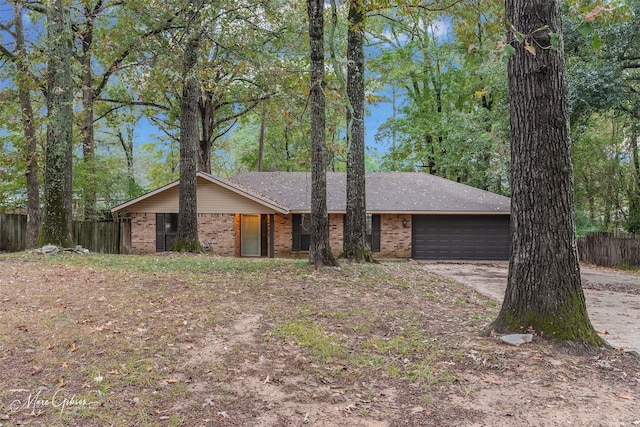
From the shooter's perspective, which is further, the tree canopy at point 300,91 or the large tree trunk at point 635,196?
the large tree trunk at point 635,196

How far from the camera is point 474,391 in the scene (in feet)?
10.6

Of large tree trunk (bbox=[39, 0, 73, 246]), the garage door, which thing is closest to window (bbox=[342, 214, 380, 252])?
the garage door

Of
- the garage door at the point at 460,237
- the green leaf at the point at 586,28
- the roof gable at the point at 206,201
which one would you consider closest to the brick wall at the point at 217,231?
the roof gable at the point at 206,201

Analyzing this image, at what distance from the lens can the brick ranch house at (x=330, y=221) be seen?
16.9 metres

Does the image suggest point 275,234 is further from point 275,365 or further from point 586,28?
point 586,28

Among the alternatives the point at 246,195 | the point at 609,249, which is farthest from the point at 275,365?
the point at 609,249

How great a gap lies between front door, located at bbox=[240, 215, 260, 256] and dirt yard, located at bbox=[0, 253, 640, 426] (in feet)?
41.6

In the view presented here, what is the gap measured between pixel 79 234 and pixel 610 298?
16354mm

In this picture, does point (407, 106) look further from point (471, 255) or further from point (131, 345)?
point (131, 345)

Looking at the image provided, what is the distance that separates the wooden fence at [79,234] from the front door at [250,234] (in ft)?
17.0

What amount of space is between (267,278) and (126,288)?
7.10ft

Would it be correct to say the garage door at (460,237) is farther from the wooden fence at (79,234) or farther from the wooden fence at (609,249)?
→ the wooden fence at (79,234)

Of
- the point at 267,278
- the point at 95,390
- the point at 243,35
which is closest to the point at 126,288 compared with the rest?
the point at 267,278

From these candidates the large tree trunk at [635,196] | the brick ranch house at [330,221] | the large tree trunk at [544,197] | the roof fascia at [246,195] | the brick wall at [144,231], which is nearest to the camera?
the large tree trunk at [544,197]
